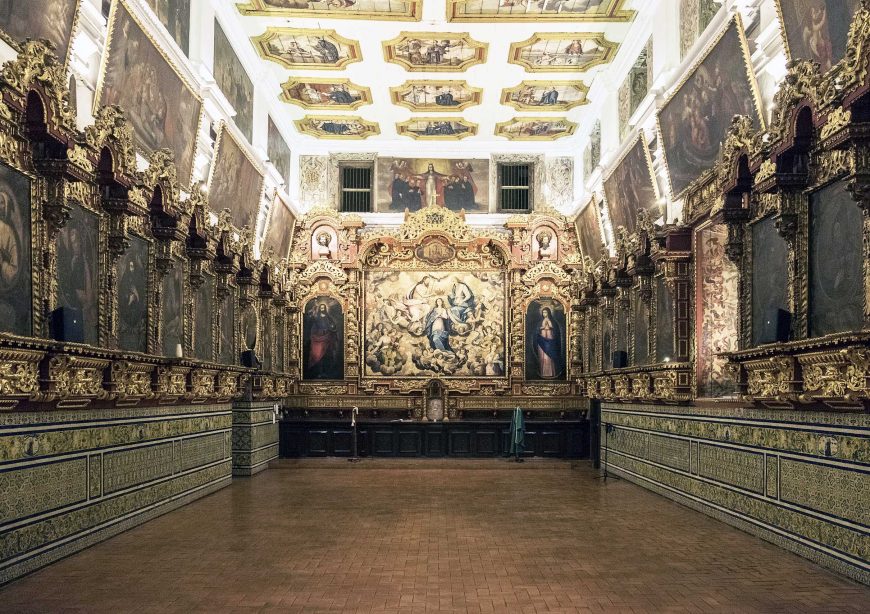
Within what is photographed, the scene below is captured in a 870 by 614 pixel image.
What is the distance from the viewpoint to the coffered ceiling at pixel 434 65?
14828 millimetres

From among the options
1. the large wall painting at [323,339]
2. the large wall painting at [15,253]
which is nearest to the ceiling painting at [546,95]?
the large wall painting at [323,339]

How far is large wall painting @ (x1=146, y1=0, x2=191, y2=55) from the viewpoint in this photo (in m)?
11.0

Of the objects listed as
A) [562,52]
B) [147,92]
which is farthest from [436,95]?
[147,92]

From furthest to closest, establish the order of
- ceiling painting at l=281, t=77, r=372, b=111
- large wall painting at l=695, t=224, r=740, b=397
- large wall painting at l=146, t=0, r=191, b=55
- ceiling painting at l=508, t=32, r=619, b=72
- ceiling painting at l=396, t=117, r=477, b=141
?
ceiling painting at l=396, t=117, r=477, b=141
ceiling painting at l=281, t=77, r=372, b=111
ceiling painting at l=508, t=32, r=619, b=72
large wall painting at l=695, t=224, r=740, b=397
large wall painting at l=146, t=0, r=191, b=55

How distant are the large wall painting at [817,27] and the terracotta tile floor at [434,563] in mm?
5070

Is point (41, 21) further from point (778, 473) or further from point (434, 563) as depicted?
point (778, 473)

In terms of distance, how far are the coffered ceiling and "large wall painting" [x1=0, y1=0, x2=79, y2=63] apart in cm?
716

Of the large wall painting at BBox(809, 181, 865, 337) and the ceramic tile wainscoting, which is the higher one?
the large wall painting at BBox(809, 181, 865, 337)

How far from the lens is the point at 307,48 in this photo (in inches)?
647

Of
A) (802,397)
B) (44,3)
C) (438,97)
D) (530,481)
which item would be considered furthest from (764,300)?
(438,97)

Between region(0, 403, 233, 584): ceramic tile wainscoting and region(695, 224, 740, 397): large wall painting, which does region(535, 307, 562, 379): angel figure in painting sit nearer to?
region(695, 224, 740, 397): large wall painting

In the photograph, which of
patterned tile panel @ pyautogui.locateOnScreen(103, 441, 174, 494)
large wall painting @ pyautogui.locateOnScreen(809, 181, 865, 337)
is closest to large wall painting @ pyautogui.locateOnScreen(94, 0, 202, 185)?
patterned tile panel @ pyautogui.locateOnScreen(103, 441, 174, 494)

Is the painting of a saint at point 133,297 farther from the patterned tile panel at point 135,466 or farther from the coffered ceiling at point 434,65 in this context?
the coffered ceiling at point 434,65

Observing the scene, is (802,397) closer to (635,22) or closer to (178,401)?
(178,401)
